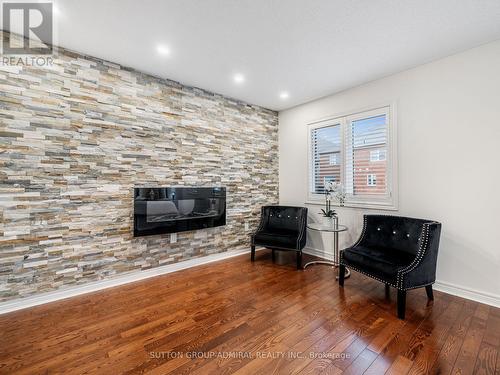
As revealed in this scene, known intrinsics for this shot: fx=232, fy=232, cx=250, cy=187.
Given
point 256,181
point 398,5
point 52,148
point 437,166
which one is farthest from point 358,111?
point 52,148

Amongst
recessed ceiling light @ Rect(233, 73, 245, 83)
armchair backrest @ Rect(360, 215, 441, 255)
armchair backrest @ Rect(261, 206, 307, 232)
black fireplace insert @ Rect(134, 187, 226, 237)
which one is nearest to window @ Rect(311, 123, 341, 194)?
armchair backrest @ Rect(261, 206, 307, 232)

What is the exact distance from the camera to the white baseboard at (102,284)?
2414 mm

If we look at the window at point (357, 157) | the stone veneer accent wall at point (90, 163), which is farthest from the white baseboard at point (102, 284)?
the window at point (357, 157)

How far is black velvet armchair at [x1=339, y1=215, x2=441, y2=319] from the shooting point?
7.57 feet

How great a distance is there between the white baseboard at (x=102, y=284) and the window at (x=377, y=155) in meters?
2.82

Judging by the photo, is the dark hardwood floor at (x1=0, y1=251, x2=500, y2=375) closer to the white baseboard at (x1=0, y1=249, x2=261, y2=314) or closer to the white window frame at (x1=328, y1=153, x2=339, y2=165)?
the white baseboard at (x1=0, y1=249, x2=261, y2=314)

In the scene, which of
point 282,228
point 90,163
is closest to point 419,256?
point 282,228

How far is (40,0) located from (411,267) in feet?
13.6

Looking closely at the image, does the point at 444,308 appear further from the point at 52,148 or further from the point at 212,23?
the point at 52,148

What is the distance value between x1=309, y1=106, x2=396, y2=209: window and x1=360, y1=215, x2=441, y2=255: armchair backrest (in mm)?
366

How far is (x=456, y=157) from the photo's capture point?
8.90 ft

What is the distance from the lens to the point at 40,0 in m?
1.94

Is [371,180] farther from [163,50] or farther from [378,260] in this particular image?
[163,50]

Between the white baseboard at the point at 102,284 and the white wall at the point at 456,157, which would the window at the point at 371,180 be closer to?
the white wall at the point at 456,157
